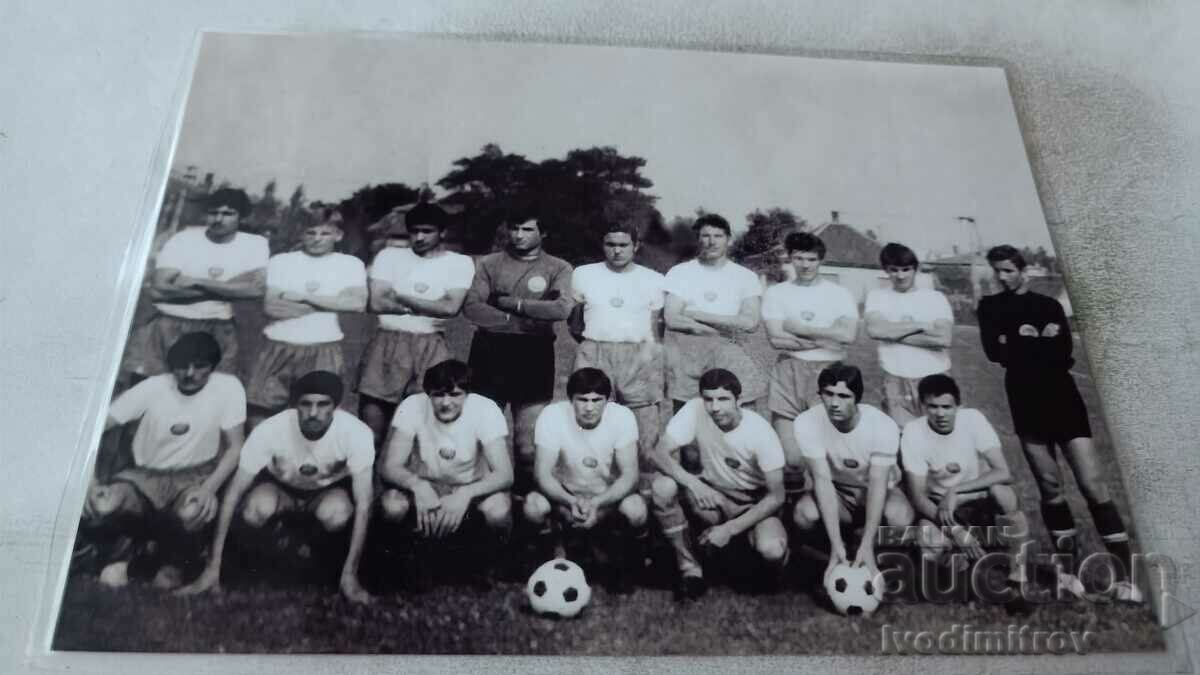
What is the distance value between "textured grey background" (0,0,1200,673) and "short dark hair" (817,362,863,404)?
0.62 m

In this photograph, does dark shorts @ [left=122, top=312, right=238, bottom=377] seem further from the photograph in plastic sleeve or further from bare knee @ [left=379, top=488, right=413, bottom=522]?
bare knee @ [left=379, top=488, right=413, bottom=522]

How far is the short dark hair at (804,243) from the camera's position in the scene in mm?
2031

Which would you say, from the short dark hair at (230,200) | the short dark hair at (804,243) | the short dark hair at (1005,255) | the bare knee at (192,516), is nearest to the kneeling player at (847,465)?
the short dark hair at (804,243)

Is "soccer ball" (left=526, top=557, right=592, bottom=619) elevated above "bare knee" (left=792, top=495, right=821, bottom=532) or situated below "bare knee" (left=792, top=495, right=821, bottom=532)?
below

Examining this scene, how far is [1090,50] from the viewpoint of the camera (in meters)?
2.42

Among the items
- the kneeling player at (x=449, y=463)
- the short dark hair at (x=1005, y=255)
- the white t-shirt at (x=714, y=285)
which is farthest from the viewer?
the short dark hair at (x=1005, y=255)

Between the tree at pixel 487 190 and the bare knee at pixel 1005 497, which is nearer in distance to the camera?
the bare knee at pixel 1005 497

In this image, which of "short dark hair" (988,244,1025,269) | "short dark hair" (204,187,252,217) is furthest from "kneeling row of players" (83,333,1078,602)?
"short dark hair" (988,244,1025,269)

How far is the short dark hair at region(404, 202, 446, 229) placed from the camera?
200cm

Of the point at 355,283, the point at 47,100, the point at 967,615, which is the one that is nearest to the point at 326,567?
the point at 355,283

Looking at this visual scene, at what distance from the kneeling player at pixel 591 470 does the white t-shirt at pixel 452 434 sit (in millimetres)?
118

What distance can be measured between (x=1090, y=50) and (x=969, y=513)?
62.1 inches

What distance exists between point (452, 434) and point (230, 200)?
2.85 feet

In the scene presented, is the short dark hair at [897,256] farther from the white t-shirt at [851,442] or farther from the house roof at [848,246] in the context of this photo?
the white t-shirt at [851,442]
